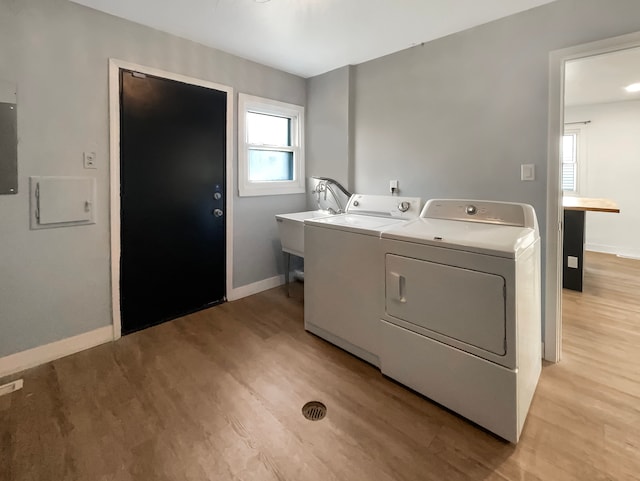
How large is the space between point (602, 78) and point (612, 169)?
1877mm

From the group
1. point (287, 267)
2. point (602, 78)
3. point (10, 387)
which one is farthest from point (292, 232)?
point (602, 78)

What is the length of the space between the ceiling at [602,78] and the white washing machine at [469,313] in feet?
6.83

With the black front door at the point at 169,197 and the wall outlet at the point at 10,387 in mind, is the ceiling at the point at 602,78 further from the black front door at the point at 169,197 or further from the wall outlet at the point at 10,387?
the wall outlet at the point at 10,387

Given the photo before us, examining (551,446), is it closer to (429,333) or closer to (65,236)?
(429,333)

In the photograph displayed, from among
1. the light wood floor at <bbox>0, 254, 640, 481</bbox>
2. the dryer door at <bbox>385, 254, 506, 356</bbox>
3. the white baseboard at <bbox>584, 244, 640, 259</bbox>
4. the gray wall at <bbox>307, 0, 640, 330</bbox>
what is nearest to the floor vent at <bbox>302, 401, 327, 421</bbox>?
the light wood floor at <bbox>0, 254, 640, 481</bbox>

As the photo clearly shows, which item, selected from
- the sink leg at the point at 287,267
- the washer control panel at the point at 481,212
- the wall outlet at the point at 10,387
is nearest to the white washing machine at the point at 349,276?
the washer control panel at the point at 481,212

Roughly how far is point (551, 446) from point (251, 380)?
61.3 inches

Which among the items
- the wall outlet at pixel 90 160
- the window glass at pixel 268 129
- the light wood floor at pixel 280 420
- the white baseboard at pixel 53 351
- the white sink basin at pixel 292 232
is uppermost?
the window glass at pixel 268 129

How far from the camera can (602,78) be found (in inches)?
148

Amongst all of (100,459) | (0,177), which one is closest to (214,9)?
(0,177)

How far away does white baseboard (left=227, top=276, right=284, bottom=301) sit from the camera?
326 centimetres

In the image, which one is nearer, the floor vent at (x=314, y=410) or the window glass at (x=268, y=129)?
the floor vent at (x=314, y=410)

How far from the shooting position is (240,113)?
3.08 metres

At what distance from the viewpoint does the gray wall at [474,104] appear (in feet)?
6.77
